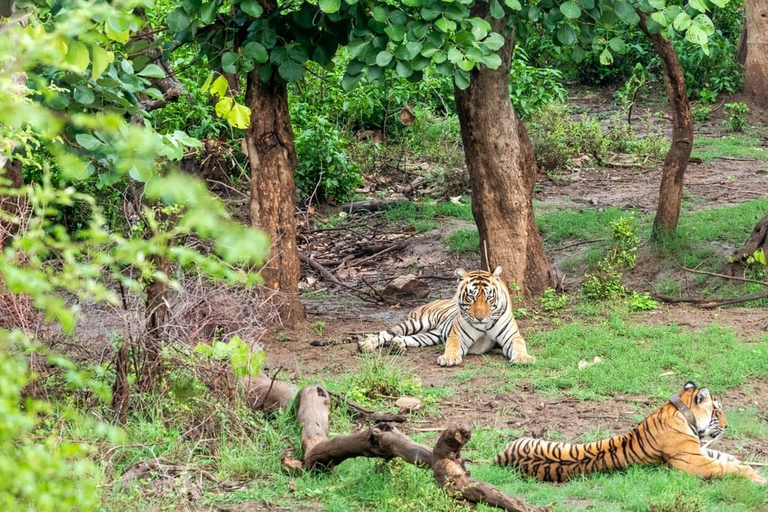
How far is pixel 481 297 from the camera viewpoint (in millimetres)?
9039

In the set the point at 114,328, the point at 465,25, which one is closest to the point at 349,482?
the point at 114,328

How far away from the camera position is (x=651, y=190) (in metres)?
14.0

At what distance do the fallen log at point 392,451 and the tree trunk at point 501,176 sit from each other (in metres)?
4.19

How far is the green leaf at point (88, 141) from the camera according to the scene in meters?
5.49

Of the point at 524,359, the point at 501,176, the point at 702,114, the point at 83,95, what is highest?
the point at 702,114

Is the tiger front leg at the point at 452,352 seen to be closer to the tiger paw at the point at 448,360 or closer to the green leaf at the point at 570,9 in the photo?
the tiger paw at the point at 448,360

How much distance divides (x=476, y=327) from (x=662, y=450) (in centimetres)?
335

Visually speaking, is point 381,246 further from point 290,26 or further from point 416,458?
point 416,458

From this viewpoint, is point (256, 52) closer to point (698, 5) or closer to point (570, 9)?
point (570, 9)

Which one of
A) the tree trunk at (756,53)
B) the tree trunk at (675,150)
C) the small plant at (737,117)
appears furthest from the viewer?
the tree trunk at (756,53)

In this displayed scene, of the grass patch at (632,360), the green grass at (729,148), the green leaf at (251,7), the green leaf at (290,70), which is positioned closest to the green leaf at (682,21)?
the grass patch at (632,360)

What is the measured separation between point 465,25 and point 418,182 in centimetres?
755

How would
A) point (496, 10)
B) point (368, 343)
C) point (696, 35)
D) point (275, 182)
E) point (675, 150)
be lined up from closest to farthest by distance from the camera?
point (696, 35) < point (496, 10) < point (368, 343) < point (275, 182) < point (675, 150)

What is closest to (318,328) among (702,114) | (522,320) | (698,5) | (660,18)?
(522,320)
